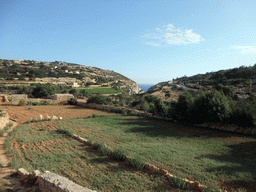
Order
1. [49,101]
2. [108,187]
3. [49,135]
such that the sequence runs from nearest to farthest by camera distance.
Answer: [108,187], [49,135], [49,101]

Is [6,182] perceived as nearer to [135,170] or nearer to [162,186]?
[135,170]

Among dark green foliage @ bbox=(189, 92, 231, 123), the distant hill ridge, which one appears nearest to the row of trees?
dark green foliage @ bbox=(189, 92, 231, 123)

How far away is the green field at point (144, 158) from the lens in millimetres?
5062

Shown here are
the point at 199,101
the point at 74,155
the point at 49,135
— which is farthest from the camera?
the point at 199,101

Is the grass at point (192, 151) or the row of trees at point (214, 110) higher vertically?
the row of trees at point (214, 110)

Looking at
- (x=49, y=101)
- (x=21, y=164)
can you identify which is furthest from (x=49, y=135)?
(x=49, y=101)

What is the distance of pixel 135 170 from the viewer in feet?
18.9

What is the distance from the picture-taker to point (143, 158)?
666 centimetres

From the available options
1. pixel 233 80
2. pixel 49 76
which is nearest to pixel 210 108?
pixel 233 80

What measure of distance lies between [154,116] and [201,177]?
12.3 m

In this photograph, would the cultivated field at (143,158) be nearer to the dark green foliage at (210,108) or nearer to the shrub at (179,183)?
the shrub at (179,183)

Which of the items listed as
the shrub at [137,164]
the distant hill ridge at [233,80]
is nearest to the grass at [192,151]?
the shrub at [137,164]

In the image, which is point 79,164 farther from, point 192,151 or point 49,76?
point 49,76

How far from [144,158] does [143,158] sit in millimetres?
43
